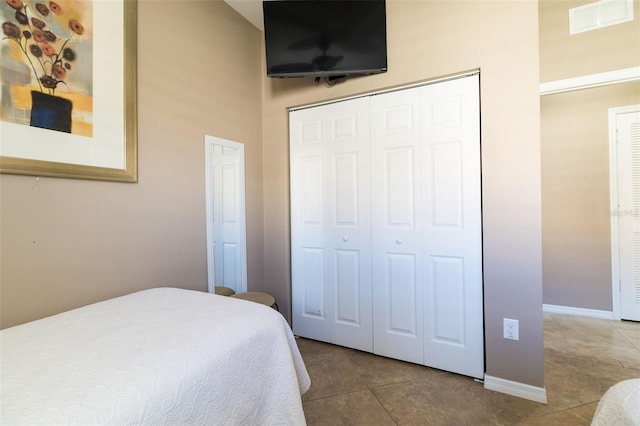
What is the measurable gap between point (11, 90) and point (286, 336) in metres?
1.53

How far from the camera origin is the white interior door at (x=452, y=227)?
172cm

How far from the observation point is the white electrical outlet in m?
1.59

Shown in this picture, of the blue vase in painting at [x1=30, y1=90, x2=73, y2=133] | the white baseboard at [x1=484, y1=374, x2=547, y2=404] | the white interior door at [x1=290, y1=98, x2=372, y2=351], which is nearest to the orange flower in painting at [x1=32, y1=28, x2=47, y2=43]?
the blue vase in painting at [x1=30, y1=90, x2=73, y2=133]

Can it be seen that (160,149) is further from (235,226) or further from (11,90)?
(235,226)

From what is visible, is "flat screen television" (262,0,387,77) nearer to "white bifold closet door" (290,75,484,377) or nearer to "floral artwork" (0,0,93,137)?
"white bifold closet door" (290,75,484,377)

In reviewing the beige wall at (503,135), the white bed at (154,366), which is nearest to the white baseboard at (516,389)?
the beige wall at (503,135)

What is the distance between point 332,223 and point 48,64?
185 cm

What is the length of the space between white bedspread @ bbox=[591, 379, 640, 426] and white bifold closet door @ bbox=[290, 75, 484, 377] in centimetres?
99

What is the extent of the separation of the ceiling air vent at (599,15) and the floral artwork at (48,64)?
3904mm

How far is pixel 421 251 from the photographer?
1.88m

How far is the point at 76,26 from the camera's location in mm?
1260

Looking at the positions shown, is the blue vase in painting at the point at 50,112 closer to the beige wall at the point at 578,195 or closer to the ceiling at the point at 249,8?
the ceiling at the point at 249,8

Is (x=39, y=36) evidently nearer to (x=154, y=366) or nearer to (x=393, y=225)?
(x=154, y=366)

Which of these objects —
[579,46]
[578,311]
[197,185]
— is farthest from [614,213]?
[197,185]
